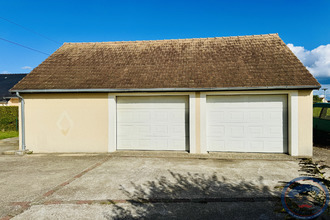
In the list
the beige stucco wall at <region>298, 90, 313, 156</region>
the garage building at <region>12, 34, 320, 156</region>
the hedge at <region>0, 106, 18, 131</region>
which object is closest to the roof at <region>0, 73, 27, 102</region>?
the hedge at <region>0, 106, 18, 131</region>

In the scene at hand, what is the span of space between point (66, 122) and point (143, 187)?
522cm

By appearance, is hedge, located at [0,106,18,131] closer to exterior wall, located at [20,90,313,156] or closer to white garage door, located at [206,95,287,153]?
exterior wall, located at [20,90,313,156]

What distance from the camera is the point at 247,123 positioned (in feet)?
26.5

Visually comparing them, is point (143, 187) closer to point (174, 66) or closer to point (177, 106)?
point (177, 106)

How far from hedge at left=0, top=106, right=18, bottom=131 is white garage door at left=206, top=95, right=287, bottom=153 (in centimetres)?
1385

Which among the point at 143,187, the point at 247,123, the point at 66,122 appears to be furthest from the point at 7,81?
the point at 247,123

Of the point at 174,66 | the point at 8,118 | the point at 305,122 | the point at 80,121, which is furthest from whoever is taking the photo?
the point at 8,118

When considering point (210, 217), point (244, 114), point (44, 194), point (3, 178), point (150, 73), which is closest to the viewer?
point (210, 217)

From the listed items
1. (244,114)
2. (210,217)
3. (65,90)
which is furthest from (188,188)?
(65,90)

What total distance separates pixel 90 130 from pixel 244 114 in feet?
19.8

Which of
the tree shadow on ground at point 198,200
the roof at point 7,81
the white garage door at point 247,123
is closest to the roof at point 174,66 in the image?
the white garage door at point 247,123

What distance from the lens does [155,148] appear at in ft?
27.8

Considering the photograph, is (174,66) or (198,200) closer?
(198,200)

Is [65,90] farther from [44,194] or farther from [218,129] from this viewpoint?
[218,129]
